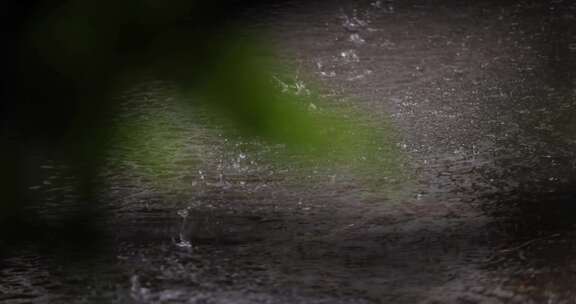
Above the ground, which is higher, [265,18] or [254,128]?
[265,18]

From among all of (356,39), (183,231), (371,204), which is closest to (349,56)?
(356,39)

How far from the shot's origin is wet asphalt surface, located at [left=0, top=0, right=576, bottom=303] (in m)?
1.48

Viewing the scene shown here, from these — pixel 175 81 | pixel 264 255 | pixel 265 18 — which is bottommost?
pixel 264 255

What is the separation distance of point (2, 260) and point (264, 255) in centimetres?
48

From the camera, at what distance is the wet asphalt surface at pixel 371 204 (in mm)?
1476

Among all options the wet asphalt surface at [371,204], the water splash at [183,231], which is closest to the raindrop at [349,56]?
the wet asphalt surface at [371,204]

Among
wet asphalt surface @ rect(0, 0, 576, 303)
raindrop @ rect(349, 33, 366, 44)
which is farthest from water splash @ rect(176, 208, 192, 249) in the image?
raindrop @ rect(349, 33, 366, 44)

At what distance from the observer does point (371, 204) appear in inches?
66.7

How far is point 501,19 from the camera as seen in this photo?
250cm

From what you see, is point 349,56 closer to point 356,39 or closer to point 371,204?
point 356,39

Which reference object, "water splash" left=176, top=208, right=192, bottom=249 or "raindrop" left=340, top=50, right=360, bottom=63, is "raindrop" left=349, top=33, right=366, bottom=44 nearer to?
"raindrop" left=340, top=50, right=360, bottom=63

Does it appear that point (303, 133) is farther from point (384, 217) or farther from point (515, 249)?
point (515, 249)

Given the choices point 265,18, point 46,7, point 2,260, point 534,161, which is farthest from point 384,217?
point 46,7

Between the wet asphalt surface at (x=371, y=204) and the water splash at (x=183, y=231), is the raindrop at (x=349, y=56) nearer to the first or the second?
the wet asphalt surface at (x=371, y=204)
